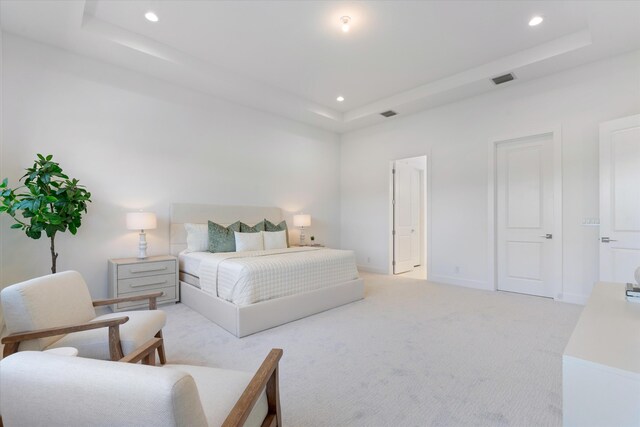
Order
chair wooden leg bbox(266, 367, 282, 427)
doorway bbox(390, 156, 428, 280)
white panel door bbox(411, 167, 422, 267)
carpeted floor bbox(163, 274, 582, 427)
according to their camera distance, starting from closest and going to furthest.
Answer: chair wooden leg bbox(266, 367, 282, 427) → carpeted floor bbox(163, 274, 582, 427) → doorway bbox(390, 156, 428, 280) → white panel door bbox(411, 167, 422, 267)

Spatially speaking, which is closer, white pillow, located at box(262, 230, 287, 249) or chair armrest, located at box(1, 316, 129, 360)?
chair armrest, located at box(1, 316, 129, 360)

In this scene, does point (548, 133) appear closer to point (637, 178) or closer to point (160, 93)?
point (637, 178)

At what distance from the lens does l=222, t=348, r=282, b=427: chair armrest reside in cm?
92

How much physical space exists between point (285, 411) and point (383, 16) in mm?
3501

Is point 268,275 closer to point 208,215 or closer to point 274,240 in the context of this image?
point 274,240

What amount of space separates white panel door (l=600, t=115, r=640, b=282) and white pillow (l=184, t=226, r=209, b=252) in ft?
16.1

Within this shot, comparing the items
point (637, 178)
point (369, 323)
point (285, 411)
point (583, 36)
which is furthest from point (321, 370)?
point (583, 36)

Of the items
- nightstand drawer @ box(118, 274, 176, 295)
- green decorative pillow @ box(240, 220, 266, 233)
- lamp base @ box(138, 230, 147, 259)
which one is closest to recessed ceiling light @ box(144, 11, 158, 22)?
lamp base @ box(138, 230, 147, 259)

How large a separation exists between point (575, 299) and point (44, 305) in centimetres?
521

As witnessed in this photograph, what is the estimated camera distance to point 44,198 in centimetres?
285

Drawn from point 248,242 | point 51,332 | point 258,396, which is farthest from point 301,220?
point 258,396

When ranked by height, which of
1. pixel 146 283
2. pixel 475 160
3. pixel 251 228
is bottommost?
pixel 146 283

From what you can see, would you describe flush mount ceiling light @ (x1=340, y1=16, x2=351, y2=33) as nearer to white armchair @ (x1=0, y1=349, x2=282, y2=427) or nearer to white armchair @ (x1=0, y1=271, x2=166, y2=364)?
white armchair @ (x1=0, y1=271, x2=166, y2=364)

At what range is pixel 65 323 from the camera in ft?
5.89
